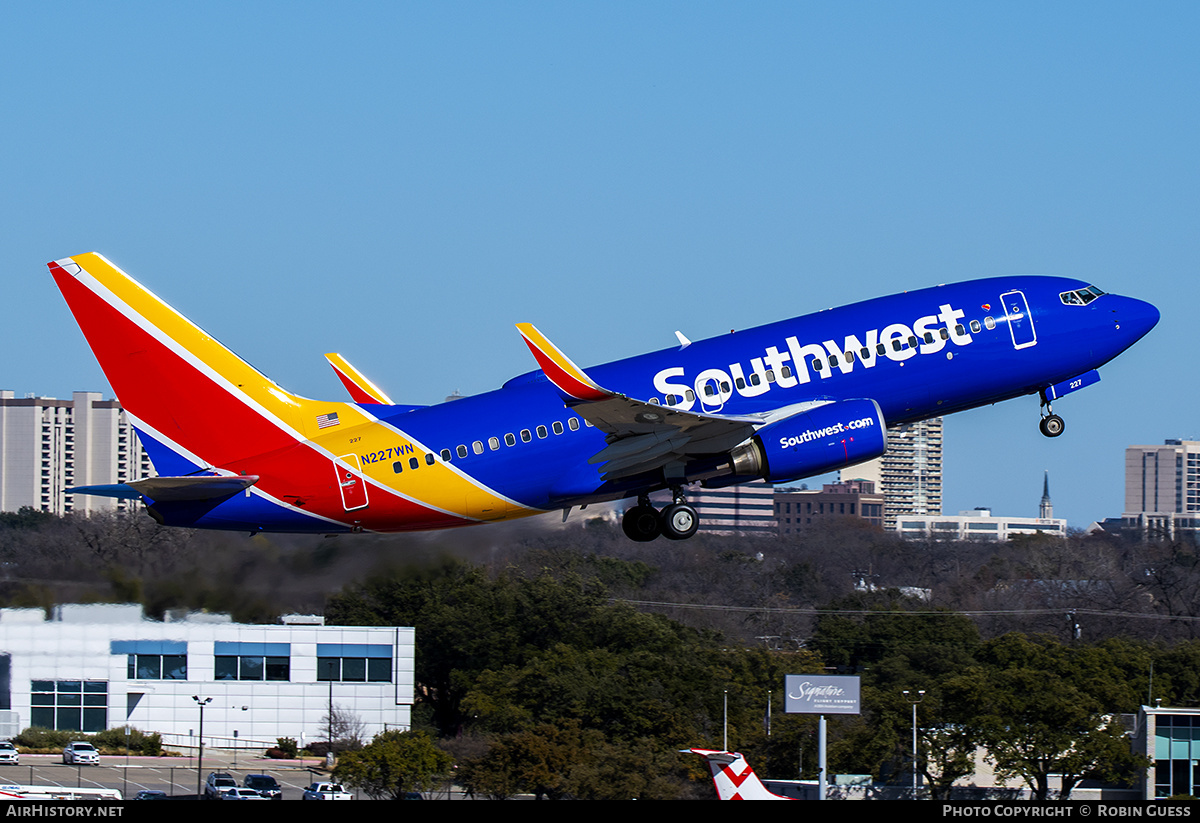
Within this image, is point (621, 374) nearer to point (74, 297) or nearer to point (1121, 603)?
point (74, 297)

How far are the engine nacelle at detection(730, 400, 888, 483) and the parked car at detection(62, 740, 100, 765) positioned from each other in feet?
127

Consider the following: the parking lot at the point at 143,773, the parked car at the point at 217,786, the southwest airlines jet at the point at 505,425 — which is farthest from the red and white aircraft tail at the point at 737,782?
the parked car at the point at 217,786

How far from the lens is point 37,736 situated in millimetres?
60469

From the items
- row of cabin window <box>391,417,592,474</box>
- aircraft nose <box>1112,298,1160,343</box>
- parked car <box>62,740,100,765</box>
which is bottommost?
parked car <box>62,740,100,765</box>

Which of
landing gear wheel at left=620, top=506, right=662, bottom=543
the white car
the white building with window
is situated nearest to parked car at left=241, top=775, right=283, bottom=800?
the white building with window

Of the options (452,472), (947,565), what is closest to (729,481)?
(452,472)

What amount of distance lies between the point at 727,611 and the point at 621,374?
308 ft

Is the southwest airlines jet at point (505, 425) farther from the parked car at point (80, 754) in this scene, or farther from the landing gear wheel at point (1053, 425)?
the parked car at point (80, 754)

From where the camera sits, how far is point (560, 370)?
30.6 m

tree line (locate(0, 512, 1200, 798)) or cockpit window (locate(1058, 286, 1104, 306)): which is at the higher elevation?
cockpit window (locate(1058, 286, 1104, 306))

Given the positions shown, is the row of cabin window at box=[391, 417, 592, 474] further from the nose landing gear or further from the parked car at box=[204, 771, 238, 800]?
the parked car at box=[204, 771, 238, 800]

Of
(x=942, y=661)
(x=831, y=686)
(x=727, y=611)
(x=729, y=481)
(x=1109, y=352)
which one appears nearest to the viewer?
(x=729, y=481)

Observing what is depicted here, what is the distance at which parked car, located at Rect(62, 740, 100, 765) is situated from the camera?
60500 millimetres
